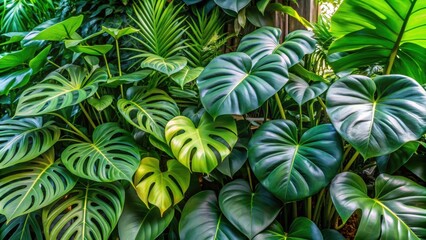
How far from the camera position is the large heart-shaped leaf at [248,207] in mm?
982

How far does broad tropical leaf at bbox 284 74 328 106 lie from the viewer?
1136mm

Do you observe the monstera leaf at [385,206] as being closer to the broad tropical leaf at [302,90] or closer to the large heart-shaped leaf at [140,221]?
the broad tropical leaf at [302,90]

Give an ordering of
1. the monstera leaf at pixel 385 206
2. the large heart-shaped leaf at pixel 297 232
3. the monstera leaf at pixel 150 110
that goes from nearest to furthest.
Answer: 1. the monstera leaf at pixel 385 206
2. the large heart-shaped leaf at pixel 297 232
3. the monstera leaf at pixel 150 110

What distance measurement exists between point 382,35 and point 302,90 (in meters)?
0.34

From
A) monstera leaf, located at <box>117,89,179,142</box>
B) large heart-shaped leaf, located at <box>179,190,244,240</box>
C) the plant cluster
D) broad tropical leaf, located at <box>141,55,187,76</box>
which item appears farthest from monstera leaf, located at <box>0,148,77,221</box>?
broad tropical leaf, located at <box>141,55,187,76</box>

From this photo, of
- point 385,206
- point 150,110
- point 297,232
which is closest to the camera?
point 385,206

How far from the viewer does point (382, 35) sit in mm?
1137

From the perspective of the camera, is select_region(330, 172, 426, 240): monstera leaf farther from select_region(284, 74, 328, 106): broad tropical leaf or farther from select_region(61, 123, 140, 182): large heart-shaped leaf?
select_region(61, 123, 140, 182): large heart-shaped leaf

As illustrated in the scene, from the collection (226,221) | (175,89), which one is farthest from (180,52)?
(226,221)

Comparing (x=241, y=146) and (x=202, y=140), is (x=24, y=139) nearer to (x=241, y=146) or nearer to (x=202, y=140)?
(x=202, y=140)

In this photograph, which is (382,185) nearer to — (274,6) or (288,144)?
(288,144)

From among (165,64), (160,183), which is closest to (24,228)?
(160,183)

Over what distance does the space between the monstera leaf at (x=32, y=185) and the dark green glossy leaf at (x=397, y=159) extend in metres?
1.06

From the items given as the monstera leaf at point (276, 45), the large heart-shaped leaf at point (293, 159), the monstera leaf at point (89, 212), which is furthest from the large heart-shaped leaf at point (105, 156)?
the monstera leaf at point (276, 45)
